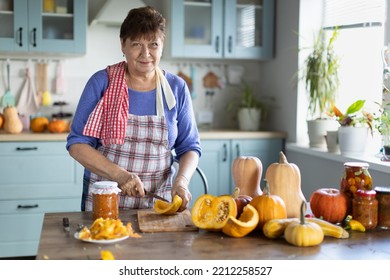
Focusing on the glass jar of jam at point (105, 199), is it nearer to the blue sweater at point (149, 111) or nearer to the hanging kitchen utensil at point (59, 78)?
the blue sweater at point (149, 111)

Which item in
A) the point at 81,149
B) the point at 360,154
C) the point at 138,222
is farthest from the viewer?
the point at 360,154

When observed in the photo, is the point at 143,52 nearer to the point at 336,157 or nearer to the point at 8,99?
the point at 336,157

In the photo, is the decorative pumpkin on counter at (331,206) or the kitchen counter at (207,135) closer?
the decorative pumpkin on counter at (331,206)

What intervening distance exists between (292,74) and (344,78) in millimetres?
418

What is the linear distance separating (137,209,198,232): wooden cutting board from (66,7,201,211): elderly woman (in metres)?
0.18

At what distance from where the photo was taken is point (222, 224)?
5.70ft

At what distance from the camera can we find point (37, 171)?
3869mm

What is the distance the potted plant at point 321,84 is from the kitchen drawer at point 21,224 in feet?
5.94

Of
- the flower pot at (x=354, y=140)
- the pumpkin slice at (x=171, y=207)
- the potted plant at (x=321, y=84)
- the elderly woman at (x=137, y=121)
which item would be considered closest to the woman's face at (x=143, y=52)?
the elderly woman at (x=137, y=121)

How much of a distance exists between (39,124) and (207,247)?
2.79 meters

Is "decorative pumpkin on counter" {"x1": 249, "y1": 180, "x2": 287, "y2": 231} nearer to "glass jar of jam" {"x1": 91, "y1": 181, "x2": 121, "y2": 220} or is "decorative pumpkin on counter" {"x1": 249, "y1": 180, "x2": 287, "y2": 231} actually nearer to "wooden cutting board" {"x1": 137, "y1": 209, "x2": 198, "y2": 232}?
"wooden cutting board" {"x1": 137, "y1": 209, "x2": 198, "y2": 232}

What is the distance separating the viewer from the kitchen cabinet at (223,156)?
416 centimetres
